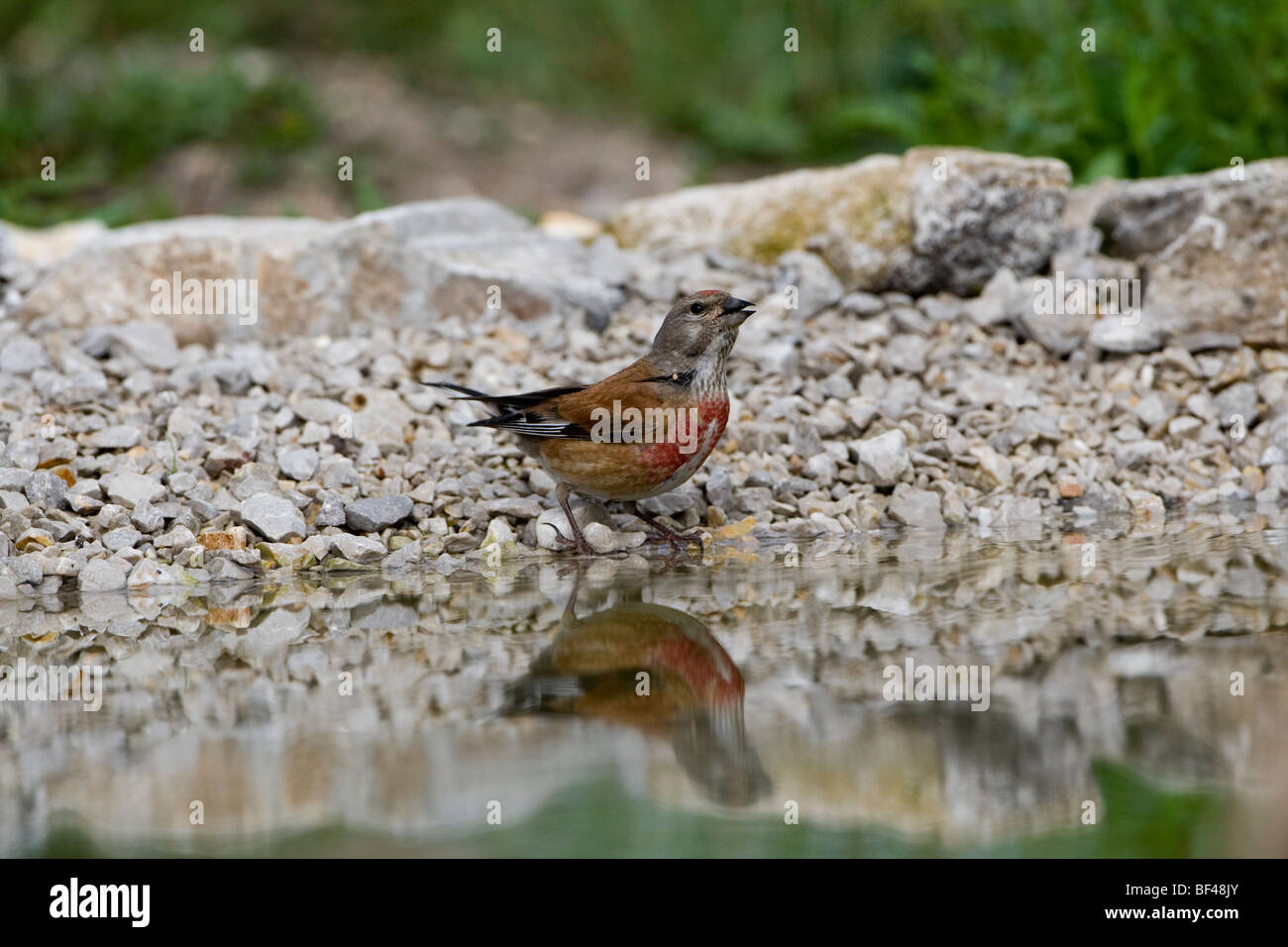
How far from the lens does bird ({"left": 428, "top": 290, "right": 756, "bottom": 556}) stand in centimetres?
432

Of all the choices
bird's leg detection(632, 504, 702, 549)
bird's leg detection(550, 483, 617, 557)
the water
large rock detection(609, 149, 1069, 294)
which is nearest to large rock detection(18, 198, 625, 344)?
large rock detection(609, 149, 1069, 294)

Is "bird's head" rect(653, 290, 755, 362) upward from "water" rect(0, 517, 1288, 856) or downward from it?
upward

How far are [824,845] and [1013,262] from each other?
4234 millimetres

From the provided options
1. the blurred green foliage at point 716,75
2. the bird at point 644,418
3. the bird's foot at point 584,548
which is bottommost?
the bird's foot at point 584,548

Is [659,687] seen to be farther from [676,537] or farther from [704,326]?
[704,326]

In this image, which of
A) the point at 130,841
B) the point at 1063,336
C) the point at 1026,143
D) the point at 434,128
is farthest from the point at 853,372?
the point at 434,128

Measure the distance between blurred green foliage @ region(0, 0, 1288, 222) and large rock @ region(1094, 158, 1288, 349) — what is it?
977mm

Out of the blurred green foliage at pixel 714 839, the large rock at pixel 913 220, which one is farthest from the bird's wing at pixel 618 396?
the blurred green foliage at pixel 714 839

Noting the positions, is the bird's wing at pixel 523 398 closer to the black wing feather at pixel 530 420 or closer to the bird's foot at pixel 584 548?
the black wing feather at pixel 530 420

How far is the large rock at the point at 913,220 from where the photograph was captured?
18.9ft

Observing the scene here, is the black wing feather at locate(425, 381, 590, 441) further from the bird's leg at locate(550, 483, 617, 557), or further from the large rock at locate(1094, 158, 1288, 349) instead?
the large rock at locate(1094, 158, 1288, 349)

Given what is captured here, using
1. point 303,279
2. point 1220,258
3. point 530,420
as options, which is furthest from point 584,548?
point 1220,258

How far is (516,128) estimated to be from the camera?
36.4 ft

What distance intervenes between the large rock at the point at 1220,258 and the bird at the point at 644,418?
210 cm
